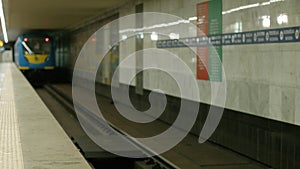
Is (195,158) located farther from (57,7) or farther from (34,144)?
(57,7)

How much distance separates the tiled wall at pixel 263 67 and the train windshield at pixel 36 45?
20.7m

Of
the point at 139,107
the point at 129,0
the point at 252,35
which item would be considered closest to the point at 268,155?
the point at 252,35

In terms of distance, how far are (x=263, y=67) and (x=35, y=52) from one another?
23.2 meters

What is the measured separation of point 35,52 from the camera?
96.1 ft

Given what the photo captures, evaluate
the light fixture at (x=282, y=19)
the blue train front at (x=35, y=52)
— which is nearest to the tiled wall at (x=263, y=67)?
the light fixture at (x=282, y=19)

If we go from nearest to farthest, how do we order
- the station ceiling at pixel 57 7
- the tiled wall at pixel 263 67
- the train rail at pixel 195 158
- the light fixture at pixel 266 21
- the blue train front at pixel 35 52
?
1. the tiled wall at pixel 263 67
2. the light fixture at pixel 266 21
3. the train rail at pixel 195 158
4. the station ceiling at pixel 57 7
5. the blue train front at pixel 35 52

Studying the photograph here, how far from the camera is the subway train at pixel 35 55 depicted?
2895cm

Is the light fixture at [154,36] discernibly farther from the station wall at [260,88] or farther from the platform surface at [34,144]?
the platform surface at [34,144]

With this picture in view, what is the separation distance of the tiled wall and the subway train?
20577mm

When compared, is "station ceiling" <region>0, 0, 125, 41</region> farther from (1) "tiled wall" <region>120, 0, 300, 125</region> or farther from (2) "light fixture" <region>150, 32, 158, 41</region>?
(1) "tiled wall" <region>120, 0, 300, 125</region>

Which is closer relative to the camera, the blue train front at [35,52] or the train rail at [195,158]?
the train rail at [195,158]

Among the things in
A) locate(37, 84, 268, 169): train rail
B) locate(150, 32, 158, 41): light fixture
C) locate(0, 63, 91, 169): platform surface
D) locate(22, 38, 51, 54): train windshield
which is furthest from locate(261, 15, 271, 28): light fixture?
locate(22, 38, 51, 54): train windshield

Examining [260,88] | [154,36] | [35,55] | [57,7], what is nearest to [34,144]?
[260,88]

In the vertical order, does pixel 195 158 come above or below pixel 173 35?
below
